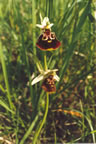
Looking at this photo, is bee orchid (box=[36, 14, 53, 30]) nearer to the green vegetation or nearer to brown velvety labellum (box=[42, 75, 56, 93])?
the green vegetation

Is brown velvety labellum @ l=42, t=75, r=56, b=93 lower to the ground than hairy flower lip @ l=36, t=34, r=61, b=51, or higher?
lower

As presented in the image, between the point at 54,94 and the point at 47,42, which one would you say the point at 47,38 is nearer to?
the point at 47,42

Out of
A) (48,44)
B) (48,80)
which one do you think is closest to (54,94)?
(48,80)

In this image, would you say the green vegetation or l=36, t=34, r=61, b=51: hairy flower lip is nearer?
l=36, t=34, r=61, b=51: hairy flower lip

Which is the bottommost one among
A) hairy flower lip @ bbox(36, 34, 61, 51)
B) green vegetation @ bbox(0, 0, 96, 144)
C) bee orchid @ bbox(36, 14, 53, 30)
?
green vegetation @ bbox(0, 0, 96, 144)

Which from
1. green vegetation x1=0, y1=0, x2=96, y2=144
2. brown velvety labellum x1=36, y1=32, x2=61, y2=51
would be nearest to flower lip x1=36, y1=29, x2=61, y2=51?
brown velvety labellum x1=36, y1=32, x2=61, y2=51

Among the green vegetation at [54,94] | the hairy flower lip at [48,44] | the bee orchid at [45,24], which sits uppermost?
the bee orchid at [45,24]

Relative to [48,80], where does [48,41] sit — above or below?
above

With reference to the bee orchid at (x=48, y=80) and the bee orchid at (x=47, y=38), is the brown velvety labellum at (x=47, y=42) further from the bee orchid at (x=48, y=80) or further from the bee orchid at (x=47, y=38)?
the bee orchid at (x=48, y=80)

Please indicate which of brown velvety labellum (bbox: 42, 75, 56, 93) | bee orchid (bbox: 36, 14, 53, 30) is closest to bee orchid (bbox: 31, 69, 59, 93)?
brown velvety labellum (bbox: 42, 75, 56, 93)

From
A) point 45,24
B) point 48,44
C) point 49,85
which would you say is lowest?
point 49,85

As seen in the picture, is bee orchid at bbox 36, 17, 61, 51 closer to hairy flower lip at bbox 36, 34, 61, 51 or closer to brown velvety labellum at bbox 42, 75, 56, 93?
hairy flower lip at bbox 36, 34, 61, 51

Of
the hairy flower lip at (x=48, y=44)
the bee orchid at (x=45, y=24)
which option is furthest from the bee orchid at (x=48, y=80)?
the bee orchid at (x=45, y=24)
